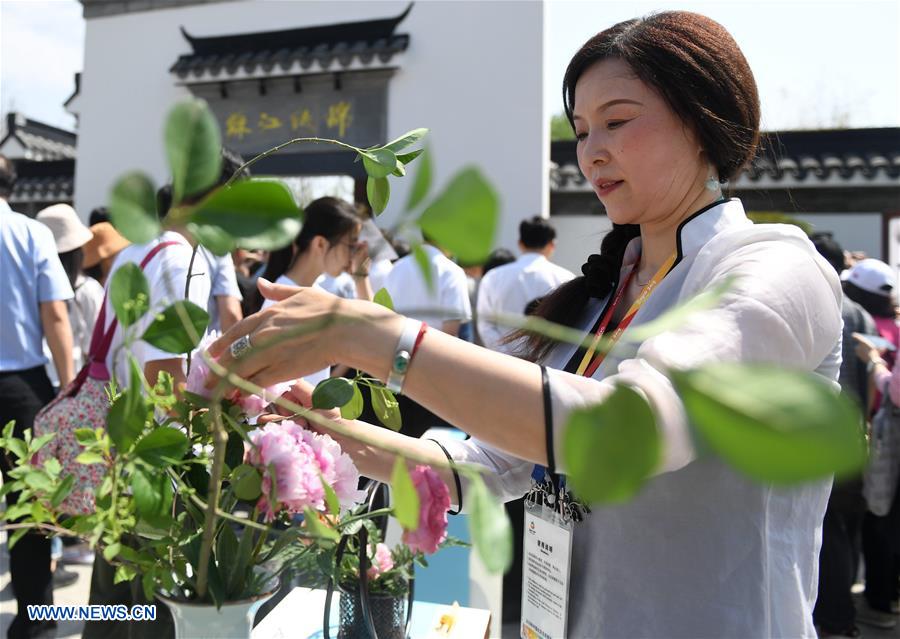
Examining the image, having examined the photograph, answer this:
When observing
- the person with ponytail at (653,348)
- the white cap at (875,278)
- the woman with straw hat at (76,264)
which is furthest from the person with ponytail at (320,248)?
the white cap at (875,278)

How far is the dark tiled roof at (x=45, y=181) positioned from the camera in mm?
8109

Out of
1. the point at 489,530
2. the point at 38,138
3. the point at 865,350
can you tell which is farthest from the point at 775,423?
the point at 38,138

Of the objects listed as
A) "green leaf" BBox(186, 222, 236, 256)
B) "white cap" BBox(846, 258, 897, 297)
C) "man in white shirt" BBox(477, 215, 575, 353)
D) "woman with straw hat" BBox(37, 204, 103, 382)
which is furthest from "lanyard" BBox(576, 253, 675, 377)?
"man in white shirt" BBox(477, 215, 575, 353)

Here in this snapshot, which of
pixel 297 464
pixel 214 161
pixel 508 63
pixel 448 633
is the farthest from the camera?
pixel 508 63

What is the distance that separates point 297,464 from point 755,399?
0.38 metres

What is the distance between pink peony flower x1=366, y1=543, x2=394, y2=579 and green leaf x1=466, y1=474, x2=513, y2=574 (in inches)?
29.4

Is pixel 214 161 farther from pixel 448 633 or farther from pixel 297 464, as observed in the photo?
pixel 448 633

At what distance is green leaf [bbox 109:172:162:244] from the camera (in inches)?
15.5

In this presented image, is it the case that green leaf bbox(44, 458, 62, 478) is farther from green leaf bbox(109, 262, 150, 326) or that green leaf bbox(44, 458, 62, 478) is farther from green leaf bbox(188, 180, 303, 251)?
green leaf bbox(188, 180, 303, 251)

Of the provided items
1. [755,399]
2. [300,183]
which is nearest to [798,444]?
[755,399]

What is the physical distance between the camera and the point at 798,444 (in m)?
0.24

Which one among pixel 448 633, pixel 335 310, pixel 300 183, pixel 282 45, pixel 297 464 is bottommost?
pixel 448 633

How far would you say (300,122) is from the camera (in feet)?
22.4

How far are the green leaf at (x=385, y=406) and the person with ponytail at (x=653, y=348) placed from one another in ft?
0.10
